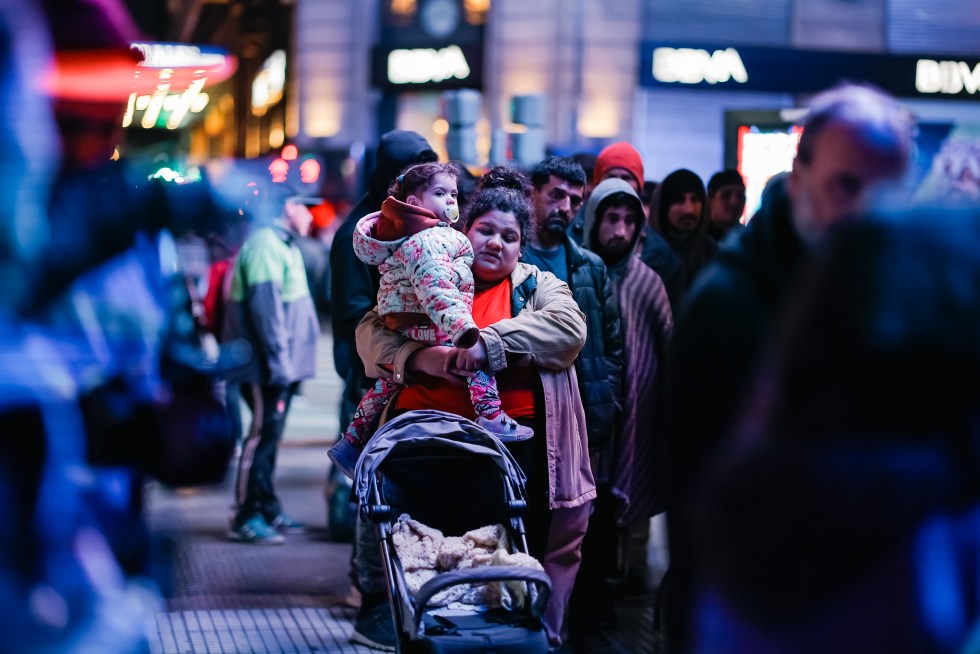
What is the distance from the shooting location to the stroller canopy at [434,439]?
15.5ft

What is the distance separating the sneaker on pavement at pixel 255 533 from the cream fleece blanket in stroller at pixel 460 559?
3631 mm

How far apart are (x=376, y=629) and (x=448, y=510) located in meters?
1.31

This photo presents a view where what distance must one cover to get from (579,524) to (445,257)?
134cm

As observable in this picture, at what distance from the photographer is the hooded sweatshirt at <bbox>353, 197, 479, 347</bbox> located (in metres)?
5.02

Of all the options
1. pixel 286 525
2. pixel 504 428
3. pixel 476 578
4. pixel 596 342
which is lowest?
pixel 286 525

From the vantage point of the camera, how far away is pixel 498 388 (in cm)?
539

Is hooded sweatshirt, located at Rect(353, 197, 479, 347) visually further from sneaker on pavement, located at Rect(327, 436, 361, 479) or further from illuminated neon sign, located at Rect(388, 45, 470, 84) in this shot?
illuminated neon sign, located at Rect(388, 45, 470, 84)

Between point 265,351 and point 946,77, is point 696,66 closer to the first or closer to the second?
point 946,77

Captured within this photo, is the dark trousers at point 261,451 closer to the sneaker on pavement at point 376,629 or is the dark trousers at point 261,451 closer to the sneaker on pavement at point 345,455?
the sneaker on pavement at point 376,629

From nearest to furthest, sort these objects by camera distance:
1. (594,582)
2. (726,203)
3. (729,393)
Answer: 1. (729,393)
2. (594,582)
3. (726,203)

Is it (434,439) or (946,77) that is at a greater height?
(946,77)

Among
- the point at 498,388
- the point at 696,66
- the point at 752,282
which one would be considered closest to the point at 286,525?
the point at 498,388

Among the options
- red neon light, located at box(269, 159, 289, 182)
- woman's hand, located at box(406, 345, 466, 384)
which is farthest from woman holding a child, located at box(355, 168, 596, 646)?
red neon light, located at box(269, 159, 289, 182)

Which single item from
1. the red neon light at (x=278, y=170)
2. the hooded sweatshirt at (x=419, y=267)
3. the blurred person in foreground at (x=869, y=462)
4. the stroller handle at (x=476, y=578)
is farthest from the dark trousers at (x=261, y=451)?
Answer: the blurred person in foreground at (x=869, y=462)
